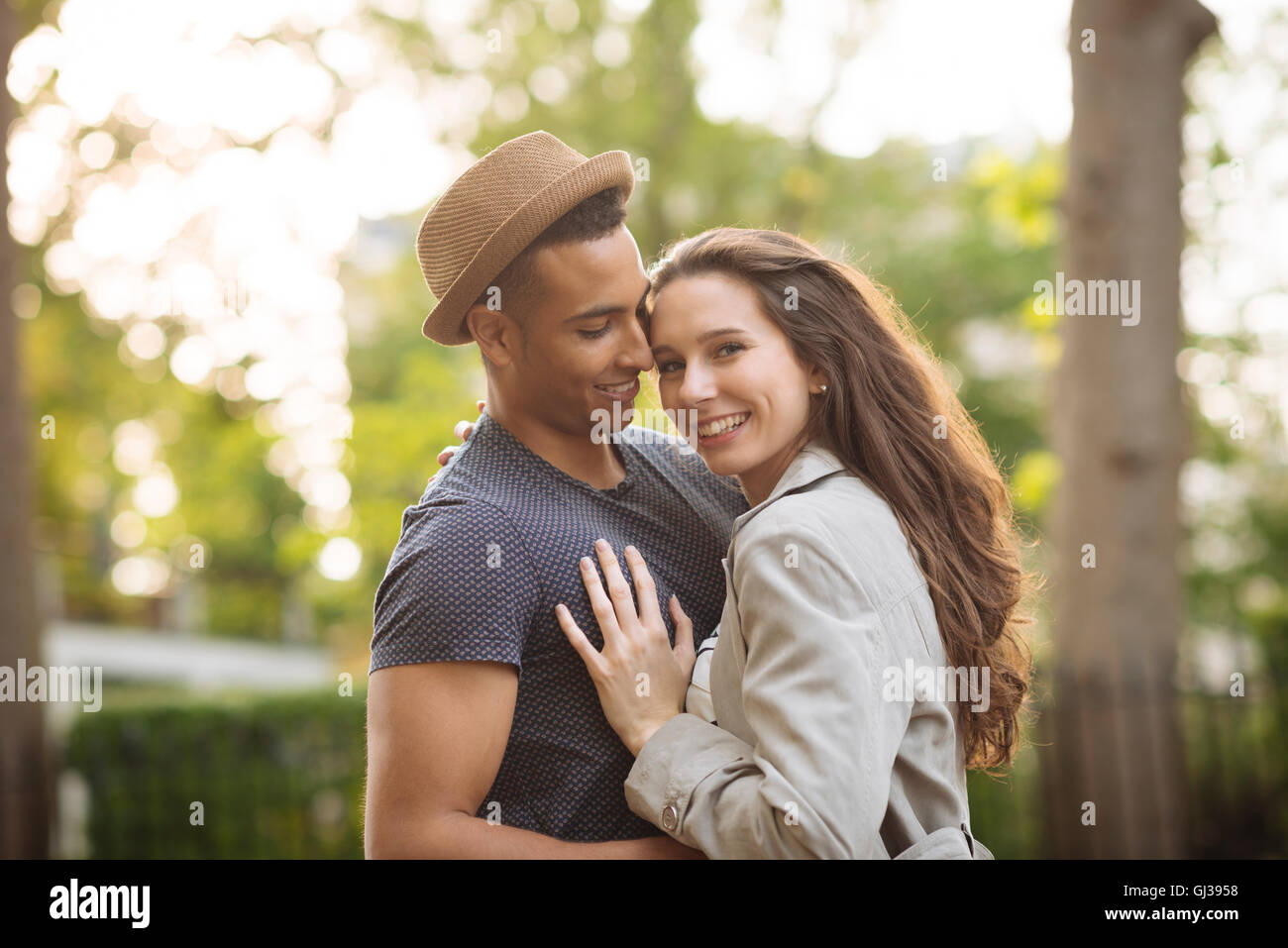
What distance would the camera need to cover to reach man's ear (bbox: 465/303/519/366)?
2.61 meters

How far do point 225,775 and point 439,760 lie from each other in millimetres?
5847

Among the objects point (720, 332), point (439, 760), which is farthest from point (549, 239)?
point (439, 760)

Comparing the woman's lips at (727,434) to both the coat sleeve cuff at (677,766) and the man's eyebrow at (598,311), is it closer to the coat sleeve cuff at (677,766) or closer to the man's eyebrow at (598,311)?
the man's eyebrow at (598,311)

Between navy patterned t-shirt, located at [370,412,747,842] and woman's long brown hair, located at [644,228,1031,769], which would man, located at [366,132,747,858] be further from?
woman's long brown hair, located at [644,228,1031,769]

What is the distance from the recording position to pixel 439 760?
7.29 ft

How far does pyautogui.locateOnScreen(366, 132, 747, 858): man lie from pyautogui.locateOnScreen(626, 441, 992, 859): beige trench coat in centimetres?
21

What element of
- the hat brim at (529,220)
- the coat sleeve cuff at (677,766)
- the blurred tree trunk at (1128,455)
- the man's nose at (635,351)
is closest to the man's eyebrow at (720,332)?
the man's nose at (635,351)

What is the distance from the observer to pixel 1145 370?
5.88 meters

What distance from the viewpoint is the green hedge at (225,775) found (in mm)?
7062

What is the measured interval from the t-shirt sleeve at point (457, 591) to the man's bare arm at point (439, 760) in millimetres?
39

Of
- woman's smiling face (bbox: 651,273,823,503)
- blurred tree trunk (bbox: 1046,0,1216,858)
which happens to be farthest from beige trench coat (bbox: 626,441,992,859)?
blurred tree trunk (bbox: 1046,0,1216,858)

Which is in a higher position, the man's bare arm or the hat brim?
the hat brim
